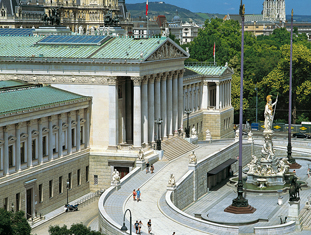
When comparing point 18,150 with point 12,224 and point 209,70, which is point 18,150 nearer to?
point 12,224

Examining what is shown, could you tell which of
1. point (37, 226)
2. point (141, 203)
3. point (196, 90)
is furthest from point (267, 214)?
point (196, 90)

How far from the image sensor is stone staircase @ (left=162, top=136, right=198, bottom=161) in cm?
10506

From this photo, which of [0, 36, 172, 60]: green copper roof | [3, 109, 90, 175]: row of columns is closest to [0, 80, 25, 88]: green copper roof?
[0, 36, 172, 60]: green copper roof

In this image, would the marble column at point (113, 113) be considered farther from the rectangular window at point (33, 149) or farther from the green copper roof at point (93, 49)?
the rectangular window at point (33, 149)

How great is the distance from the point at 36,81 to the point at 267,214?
3763 centimetres

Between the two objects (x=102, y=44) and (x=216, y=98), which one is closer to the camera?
(x=102, y=44)

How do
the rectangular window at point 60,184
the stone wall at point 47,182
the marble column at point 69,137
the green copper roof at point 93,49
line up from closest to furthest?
the stone wall at point 47,182, the rectangular window at point 60,184, the marble column at point 69,137, the green copper roof at point 93,49

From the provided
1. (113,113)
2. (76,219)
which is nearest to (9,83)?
(113,113)

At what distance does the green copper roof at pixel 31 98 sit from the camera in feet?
277

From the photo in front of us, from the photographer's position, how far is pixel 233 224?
81.5 meters

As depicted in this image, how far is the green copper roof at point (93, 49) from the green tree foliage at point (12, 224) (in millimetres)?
38732

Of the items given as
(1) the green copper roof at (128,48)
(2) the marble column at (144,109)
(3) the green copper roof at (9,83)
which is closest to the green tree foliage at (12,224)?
(3) the green copper roof at (9,83)

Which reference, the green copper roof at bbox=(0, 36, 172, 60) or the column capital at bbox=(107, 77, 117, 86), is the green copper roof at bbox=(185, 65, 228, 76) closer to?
the green copper roof at bbox=(0, 36, 172, 60)

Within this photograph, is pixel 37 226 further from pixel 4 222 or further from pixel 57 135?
pixel 4 222
